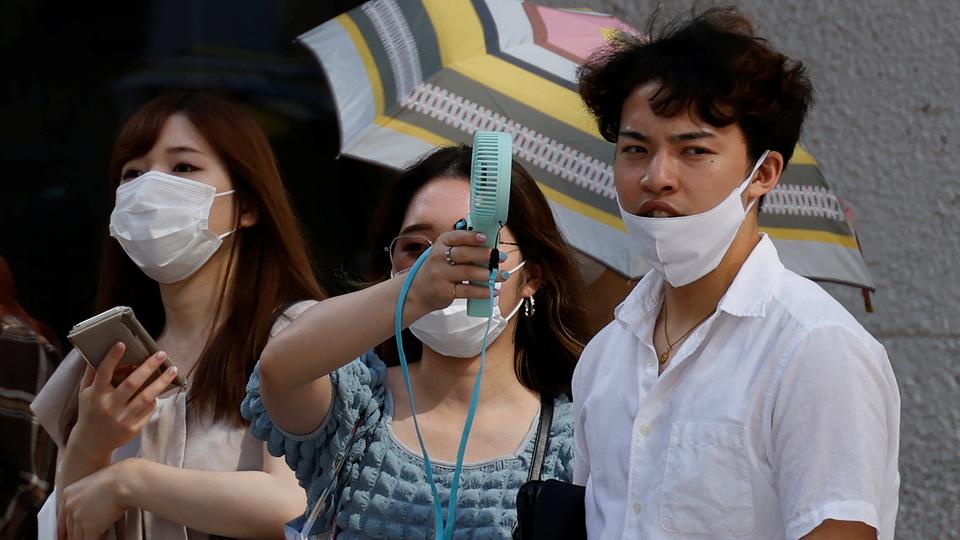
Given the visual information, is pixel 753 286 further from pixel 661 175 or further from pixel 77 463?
pixel 77 463

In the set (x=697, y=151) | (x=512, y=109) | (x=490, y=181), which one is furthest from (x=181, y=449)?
(x=697, y=151)

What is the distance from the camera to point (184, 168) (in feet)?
12.1

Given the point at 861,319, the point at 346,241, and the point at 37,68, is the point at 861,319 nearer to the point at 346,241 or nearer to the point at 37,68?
the point at 346,241

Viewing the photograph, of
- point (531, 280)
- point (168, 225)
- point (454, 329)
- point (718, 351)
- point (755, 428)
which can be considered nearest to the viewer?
point (755, 428)

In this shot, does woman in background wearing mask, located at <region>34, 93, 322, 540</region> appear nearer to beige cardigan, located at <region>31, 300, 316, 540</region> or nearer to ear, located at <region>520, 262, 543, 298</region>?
beige cardigan, located at <region>31, 300, 316, 540</region>

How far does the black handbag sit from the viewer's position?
2395mm

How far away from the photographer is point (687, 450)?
7.18 ft

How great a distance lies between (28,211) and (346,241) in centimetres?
114

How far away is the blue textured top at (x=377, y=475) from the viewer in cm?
281

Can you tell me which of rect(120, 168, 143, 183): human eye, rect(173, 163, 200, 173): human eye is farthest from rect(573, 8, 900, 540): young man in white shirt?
rect(120, 168, 143, 183): human eye

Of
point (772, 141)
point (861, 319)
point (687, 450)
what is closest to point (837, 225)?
point (861, 319)

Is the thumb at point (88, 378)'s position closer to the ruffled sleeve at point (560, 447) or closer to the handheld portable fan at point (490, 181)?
the ruffled sleeve at point (560, 447)

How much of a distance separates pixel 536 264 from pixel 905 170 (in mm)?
2363

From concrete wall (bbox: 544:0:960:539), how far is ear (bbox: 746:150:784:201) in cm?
260
